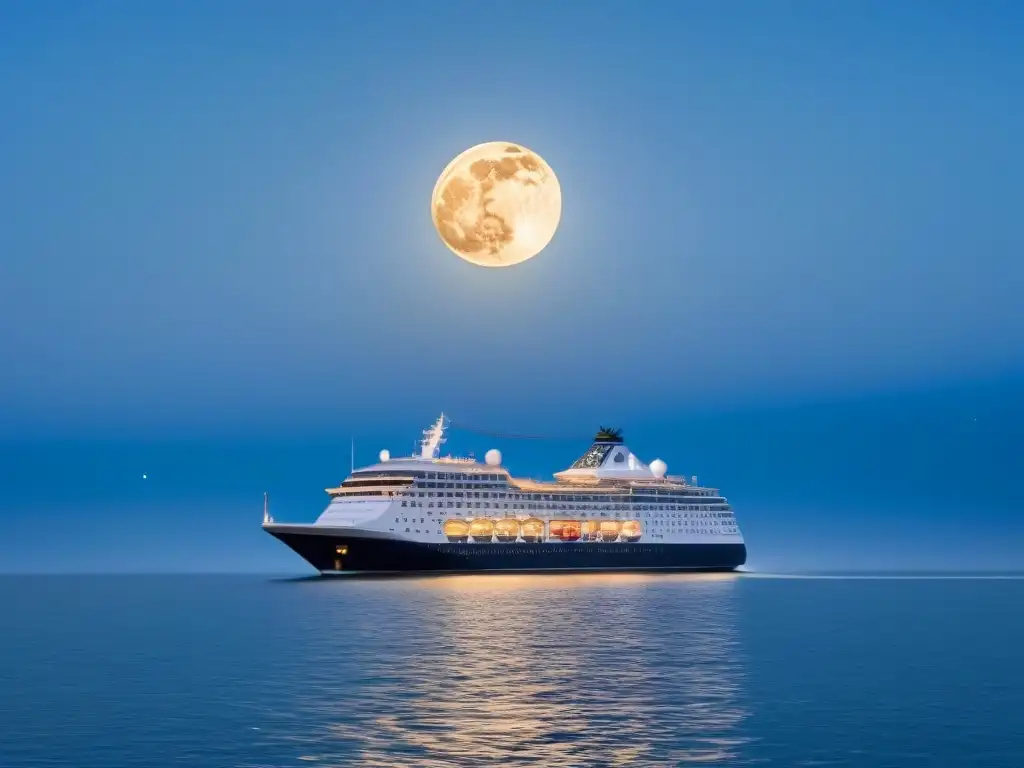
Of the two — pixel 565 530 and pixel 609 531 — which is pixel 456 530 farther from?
pixel 609 531

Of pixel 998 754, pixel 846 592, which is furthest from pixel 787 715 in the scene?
pixel 846 592

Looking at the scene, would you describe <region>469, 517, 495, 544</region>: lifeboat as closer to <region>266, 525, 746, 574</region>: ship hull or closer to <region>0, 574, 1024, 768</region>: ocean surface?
<region>266, 525, 746, 574</region>: ship hull

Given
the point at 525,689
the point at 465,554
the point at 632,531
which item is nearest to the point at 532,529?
the point at 465,554

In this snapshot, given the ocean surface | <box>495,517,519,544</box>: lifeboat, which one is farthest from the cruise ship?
the ocean surface

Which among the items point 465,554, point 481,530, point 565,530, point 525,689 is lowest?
point 525,689

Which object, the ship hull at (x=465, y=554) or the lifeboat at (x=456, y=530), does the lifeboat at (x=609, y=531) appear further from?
the lifeboat at (x=456, y=530)

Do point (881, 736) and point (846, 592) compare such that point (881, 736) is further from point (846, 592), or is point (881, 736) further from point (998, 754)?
point (846, 592)

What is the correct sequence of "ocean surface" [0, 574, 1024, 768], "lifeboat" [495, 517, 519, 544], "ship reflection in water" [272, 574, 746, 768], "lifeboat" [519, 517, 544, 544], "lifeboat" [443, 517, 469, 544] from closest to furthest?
"ship reflection in water" [272, 574, 746, 768] < "ocean surface" [0, 574, 1024, 768] < "lifeboat" [443, 517, 469, 544] < "lifeboat" [495, 517, 519, 544] < "lifeboat" [519, 517, 544, 544]

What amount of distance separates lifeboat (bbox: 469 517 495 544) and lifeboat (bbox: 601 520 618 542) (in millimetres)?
17481

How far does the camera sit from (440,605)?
86812 millimetres

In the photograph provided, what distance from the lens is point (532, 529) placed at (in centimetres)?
13575

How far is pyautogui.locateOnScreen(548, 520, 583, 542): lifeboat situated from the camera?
456ft

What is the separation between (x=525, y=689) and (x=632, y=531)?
103 m

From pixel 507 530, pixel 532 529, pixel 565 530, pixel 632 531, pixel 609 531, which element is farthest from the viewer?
pixel 632 531
